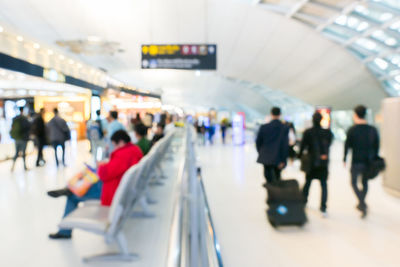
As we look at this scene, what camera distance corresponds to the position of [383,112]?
25.8 feet

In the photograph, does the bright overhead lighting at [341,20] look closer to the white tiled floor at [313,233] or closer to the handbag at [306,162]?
the white tiled floor at [313,233]

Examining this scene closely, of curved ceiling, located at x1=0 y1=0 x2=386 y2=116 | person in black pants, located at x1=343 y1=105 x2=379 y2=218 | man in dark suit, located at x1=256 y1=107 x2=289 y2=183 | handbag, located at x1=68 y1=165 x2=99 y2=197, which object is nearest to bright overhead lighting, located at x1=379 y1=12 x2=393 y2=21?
curved ceiling, located at x1=0 y1=0 x2=386 y2=116

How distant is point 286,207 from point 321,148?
113 cm

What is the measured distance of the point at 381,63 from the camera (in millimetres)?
22562

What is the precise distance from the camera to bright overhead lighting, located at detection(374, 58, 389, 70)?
22.0 meters

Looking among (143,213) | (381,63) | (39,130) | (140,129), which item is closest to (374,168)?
(143,213)

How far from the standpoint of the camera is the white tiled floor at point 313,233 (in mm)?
3842

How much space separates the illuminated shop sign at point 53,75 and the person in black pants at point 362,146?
12793 millimetres

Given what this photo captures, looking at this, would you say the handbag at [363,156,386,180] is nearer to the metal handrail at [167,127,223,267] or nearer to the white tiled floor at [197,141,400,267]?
the white tiled floor at [197,141,400,267]

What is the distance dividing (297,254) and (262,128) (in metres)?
2.14

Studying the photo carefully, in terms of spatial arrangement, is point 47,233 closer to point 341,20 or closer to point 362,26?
point 362,26

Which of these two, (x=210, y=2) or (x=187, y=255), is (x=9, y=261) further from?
(x=210, y=2)

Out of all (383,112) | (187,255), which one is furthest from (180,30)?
(187,255)

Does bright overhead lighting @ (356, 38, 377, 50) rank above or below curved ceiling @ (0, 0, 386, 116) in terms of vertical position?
below
